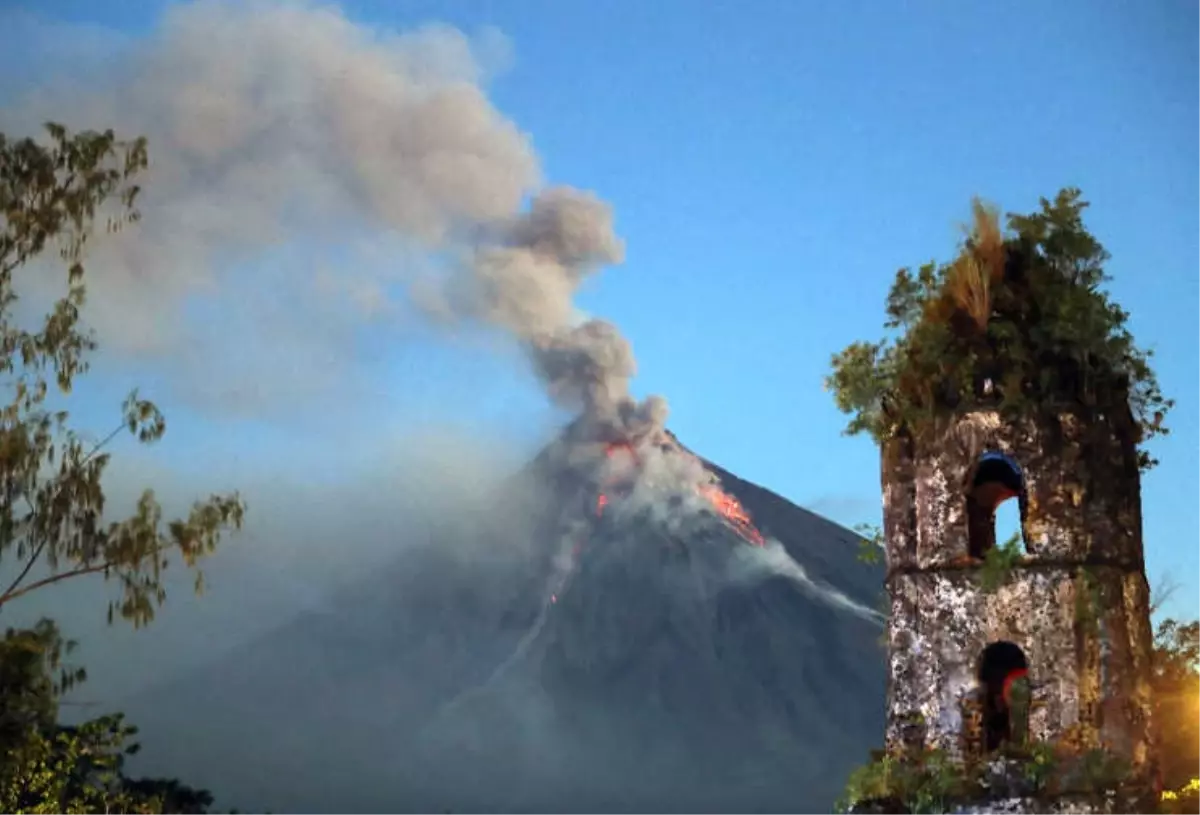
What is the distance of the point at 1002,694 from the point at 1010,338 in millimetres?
4182

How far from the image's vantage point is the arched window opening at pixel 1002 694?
16359mm

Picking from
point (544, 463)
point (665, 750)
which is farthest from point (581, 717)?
point (544, 463)

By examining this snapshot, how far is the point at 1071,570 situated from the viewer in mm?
15766

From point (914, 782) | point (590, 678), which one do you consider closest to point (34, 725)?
point (914, 782)

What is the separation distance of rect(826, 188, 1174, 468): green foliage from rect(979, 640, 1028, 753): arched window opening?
2826 mm

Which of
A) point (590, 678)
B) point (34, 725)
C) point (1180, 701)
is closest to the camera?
point (34, 725)

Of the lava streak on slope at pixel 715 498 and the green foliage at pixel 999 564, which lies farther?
the lava streak on slope at pixel 715 498

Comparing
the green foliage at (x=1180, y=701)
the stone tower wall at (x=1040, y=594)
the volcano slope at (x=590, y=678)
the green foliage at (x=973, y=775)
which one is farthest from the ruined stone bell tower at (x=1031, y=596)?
the volcano slope at (x=590, y=678)

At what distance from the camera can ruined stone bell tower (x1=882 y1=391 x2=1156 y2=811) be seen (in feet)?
50.8

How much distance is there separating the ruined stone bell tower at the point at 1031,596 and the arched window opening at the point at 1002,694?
0.09 ft

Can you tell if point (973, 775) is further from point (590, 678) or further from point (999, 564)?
point (590, 678)

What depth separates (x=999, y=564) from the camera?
15766mm

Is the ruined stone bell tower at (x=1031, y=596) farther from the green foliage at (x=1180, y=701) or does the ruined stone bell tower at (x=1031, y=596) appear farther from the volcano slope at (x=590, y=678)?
the volcano slope at (x=590, y=678)

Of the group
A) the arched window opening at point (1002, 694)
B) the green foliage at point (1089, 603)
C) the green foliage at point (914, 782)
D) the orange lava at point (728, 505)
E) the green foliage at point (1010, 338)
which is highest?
the orange lava at point (728, 505)
